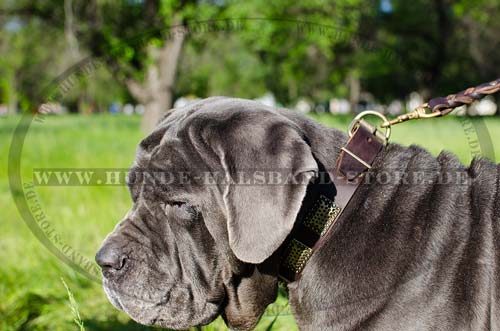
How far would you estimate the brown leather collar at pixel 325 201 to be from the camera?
246cm

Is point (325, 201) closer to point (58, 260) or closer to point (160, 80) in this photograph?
point (58, 260)

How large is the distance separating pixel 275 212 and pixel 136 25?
13094 mm

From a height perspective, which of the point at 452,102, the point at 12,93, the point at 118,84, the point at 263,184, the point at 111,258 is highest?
the point at 452,102

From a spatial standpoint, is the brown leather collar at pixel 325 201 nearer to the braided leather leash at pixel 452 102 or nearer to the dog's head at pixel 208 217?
the dog's head at pixel 208 217

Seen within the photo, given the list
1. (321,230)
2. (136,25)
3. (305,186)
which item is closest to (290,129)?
(305,186)

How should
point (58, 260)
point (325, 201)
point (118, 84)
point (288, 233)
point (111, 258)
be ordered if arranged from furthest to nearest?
point (118, 84), point (58, 260), point (111, 258), point (325, 201), point (288, 233)

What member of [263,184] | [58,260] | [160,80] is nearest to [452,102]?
[263,184]

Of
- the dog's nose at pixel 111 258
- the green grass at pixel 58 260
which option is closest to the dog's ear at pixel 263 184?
the dog's nose at pixel 111 258

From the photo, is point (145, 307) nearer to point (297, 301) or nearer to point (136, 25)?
point (297, 301)

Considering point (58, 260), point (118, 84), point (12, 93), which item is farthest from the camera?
point (12, 93)

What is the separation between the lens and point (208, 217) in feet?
8.41

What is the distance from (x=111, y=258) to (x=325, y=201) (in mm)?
1039

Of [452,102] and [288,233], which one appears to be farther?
[452,102]

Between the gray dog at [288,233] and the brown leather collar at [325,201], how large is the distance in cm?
4
